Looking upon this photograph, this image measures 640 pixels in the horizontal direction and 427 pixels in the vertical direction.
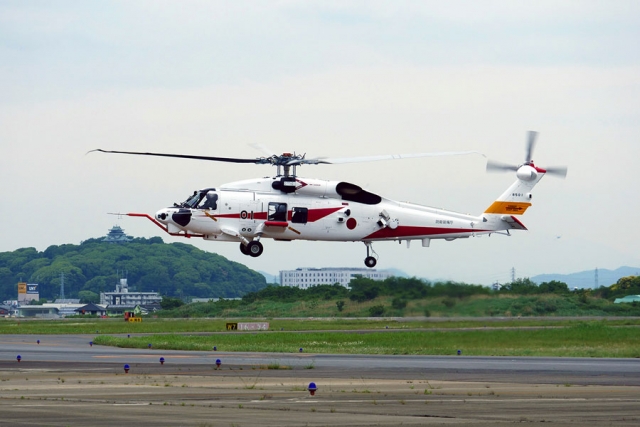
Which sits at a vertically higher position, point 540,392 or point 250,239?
point 250,239

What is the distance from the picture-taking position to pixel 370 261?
48.8 meters

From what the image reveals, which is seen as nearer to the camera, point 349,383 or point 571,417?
point 571,417

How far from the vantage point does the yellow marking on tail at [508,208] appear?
49969mm

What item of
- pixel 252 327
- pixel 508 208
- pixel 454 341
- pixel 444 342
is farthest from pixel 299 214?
pixel 252 327

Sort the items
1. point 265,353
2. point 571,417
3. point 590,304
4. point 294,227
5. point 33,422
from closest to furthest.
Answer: point 33,422, point 571,417, point 265,353, point 294,227, point 590,304

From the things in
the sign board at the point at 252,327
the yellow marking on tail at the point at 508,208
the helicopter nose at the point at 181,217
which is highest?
the yellow marking on tail at the point at 508,208

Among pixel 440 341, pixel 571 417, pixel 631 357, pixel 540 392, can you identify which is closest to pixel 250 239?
pixel 440 341

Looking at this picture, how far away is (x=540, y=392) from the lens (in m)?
25.8

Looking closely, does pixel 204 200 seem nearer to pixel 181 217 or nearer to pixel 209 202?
pixel 209 202

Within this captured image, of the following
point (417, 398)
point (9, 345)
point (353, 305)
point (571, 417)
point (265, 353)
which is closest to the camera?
point (571, 417)

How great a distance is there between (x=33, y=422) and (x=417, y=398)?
9387mm

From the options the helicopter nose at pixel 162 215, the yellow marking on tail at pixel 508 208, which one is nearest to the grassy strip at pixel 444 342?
the yellow marking on tail at pixel 508 208

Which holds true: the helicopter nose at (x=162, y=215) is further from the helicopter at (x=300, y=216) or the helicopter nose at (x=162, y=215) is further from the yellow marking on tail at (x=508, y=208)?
the yellow marking on tail at (x=508, y=208)

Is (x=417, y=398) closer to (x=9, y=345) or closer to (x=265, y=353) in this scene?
(x=265, y=353)
